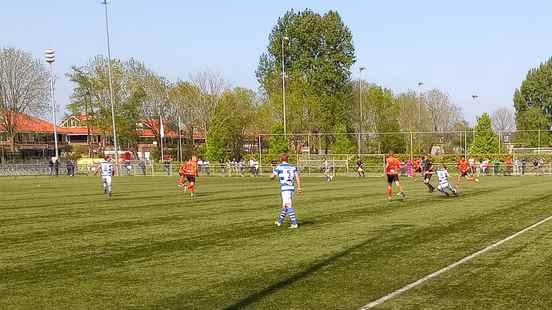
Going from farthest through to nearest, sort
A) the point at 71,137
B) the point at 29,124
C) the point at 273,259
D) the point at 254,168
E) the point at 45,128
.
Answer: the point at 71,137 → the point at 45,128 → the point at 29,124 → the point at 254,168 → the point at 273,259

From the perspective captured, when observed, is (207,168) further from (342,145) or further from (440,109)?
(440,109)

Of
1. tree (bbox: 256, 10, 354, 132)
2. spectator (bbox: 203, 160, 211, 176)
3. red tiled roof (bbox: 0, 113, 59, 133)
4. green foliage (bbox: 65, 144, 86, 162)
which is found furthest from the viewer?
green foliage (bbox: 65, 144, 86, 162)

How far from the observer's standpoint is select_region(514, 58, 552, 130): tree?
284ft

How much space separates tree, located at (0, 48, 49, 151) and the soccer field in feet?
203

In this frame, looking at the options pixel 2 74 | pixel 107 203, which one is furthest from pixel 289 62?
pixel 107 203

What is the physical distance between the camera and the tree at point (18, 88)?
74062 millimetres

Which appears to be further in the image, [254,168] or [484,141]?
[484,141]

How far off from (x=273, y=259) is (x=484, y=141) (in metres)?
49.1

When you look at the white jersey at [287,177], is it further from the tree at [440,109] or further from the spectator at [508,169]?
the tree at [440,109]

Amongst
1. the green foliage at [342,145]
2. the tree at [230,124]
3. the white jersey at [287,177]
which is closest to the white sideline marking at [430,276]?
the white jersey at [287,177]

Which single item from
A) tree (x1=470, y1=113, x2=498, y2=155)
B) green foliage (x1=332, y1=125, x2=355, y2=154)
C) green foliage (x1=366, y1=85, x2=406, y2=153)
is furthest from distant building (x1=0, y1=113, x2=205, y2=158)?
tree (x1=470, y1=113, x2=498, y2=155)

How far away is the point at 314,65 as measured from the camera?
70.2m

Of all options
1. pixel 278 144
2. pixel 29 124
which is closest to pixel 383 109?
pixel 278 144

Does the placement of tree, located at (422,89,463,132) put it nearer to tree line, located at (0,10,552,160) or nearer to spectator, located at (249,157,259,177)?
tree line, located at (0,10,552,160)
